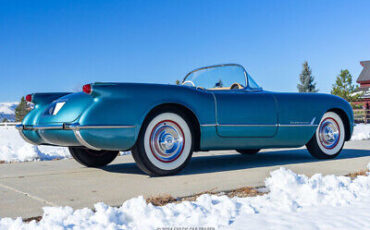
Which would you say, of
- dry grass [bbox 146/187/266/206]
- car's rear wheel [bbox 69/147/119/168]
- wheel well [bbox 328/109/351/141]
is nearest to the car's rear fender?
dry grass [bbox 146/187/266/206]

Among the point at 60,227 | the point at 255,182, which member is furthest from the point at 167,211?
the point at 255,182

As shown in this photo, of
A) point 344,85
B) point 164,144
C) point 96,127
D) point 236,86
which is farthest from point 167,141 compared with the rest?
point 344,85

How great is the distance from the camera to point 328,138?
553 centimetres

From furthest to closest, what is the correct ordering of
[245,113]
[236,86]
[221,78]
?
[221,78]
[236,86]
[245,113]

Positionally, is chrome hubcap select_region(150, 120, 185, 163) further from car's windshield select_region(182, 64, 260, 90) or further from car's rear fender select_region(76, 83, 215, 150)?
car's windshield select_region(182, 64, 260, 90)

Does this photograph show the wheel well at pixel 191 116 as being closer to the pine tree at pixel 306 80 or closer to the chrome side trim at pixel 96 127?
the chrome side trim at pixel 96 127

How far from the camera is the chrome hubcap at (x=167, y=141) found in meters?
3.97

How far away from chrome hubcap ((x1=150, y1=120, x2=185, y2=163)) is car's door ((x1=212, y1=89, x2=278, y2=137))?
0.50 m

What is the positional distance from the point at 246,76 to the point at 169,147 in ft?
5.61

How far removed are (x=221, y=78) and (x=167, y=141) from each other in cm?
171

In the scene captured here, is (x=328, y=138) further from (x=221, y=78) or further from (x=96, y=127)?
(x=96, y=127)

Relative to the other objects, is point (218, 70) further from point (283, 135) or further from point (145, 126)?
point (145, 126)

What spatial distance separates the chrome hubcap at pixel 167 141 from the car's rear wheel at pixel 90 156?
129cm

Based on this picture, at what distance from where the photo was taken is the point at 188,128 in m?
4.18
